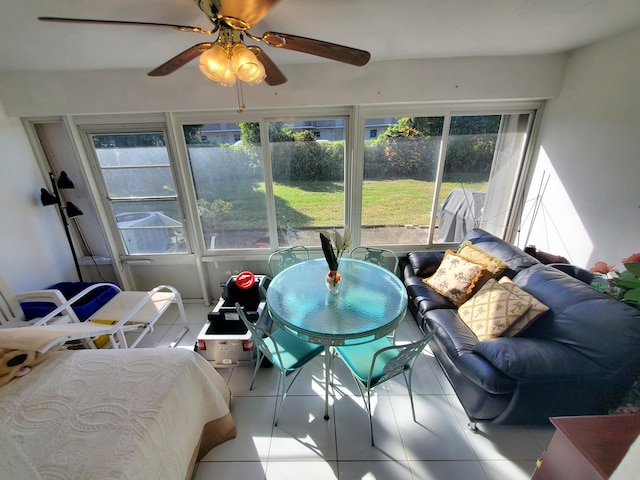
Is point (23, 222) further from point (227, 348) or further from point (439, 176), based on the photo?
point (439, 176)

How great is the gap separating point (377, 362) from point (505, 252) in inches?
62.5

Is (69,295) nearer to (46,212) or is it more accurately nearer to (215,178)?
(46,212)

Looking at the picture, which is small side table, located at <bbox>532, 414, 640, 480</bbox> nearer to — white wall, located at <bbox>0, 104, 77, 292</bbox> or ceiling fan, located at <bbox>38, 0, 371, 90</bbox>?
ceiling fan, located at <bbox>38, 0, 371, 90</bbox>

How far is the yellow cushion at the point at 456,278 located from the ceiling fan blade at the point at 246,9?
218cm

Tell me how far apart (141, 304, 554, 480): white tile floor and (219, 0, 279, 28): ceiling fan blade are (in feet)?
7.19

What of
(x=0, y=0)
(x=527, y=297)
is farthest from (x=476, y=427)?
(x=0, y=0)

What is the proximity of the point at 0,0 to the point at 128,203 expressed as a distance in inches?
69.3

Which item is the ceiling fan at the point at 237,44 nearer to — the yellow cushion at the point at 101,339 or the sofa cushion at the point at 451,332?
the sofa cushion at the point at 451,332

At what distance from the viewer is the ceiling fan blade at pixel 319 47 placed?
1066 mm

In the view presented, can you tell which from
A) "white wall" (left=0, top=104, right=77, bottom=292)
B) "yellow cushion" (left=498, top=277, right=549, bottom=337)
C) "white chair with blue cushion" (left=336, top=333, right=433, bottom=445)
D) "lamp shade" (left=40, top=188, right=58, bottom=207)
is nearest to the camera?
"white chair with blue cushion" (left=336, top=333, right=433, bottom=445)

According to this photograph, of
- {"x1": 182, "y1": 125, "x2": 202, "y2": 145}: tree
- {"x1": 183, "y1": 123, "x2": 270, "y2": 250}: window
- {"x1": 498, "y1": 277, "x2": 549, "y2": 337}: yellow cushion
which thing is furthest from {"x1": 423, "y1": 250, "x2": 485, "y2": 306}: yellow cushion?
{"x1": 182, "y1": 125, "x2": 202, "y2": 145}: tree

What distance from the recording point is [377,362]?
5.10 feet

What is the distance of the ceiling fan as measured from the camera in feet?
3.05

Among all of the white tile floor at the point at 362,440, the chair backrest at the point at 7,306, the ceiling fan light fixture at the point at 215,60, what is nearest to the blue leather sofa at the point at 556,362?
the white tile floor at the point at 362,440
